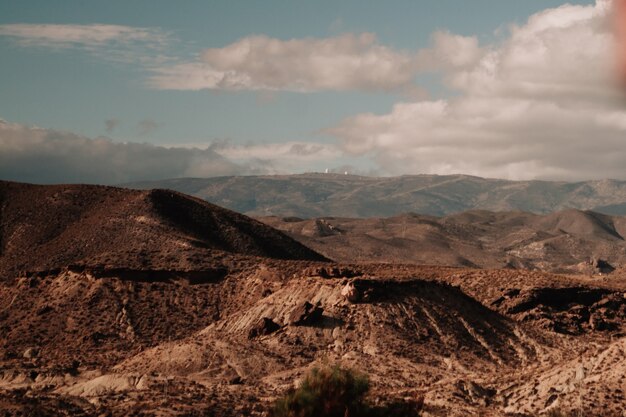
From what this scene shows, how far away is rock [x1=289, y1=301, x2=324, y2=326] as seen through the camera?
217 ft

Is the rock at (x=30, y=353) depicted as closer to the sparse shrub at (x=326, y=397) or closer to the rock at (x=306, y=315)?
the rock at (x=306, y=315)

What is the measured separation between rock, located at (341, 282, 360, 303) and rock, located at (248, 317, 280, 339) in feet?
19.3

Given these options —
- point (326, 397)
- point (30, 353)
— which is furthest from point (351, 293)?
point (326, 397)

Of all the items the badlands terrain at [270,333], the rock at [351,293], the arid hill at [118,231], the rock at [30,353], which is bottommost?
the rock at [30,353]

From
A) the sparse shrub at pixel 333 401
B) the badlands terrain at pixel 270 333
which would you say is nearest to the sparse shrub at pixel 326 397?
the sparse shrub at pixel 333 401

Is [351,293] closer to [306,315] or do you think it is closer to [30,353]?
[306,315]

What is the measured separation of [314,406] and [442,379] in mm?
17668

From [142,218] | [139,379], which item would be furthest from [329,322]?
[142,218]

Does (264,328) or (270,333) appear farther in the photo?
(264,328)

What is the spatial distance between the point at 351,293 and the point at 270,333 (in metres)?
7.13

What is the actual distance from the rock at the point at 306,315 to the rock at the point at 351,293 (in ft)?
7.98

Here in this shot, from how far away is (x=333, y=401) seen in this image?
141ft

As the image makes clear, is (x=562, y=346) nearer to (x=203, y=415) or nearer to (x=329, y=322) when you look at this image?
(x=329, y=322)

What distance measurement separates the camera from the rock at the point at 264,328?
66.2 m
